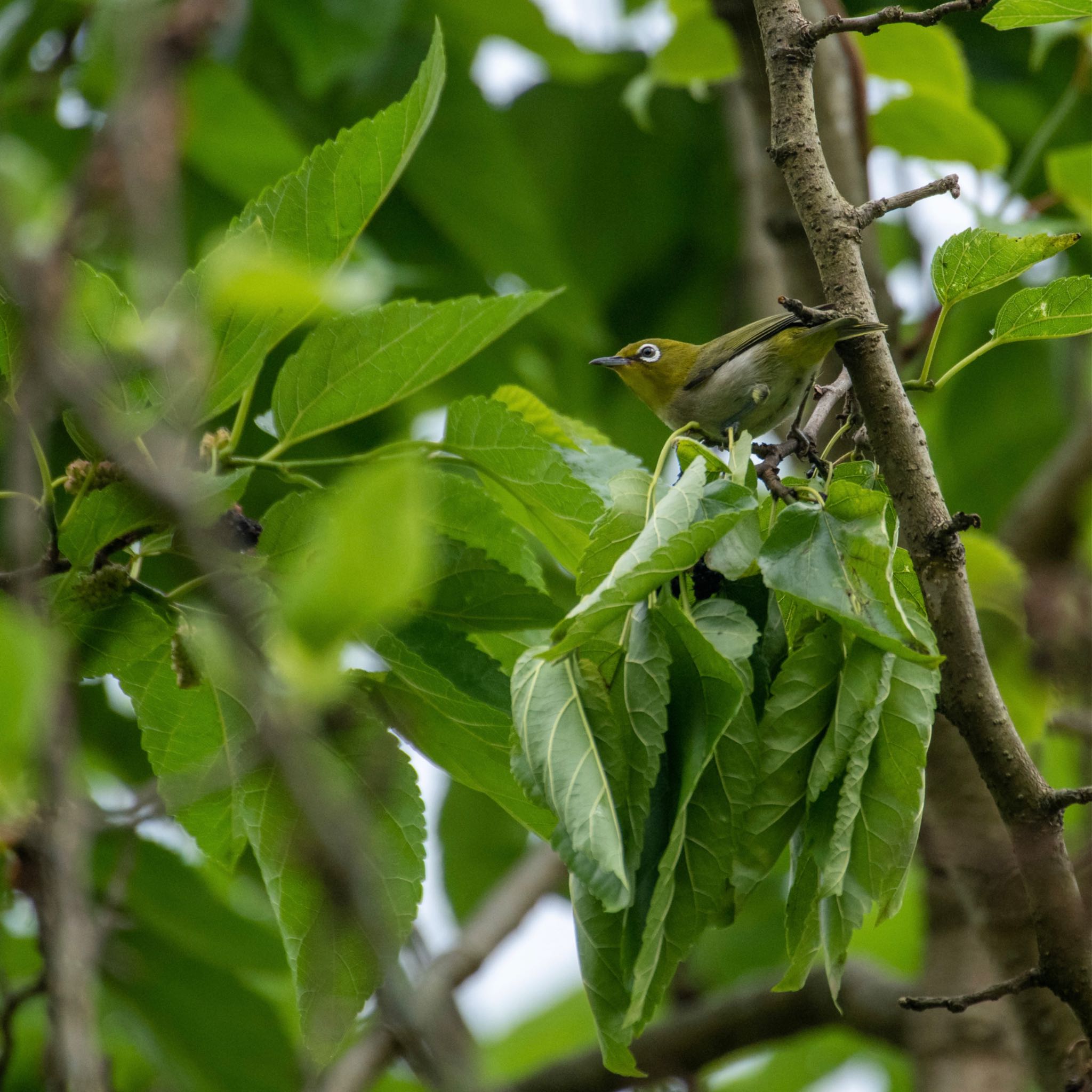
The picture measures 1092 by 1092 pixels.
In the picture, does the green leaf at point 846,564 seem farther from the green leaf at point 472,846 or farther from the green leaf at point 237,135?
the green leaf at point 472,846

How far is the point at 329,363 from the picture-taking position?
9.09 ft

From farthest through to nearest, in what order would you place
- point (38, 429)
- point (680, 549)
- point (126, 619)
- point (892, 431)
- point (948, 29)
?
point (948, 29) < point (126, 619) < point (892, 431) < point (680, 549) < point (38, 429)

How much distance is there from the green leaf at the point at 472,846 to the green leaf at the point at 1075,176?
3.76 meters

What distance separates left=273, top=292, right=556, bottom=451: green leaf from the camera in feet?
9.01

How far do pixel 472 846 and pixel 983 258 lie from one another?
4.85 meters

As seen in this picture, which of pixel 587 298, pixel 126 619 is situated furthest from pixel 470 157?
pixel 126 619

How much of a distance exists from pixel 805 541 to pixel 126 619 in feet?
4.40

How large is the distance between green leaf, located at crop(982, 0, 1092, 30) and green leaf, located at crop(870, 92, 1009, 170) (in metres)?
2.26

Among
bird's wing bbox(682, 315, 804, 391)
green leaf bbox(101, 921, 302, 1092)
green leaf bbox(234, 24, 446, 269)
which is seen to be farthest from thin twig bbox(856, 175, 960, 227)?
green leaf bbox(101, 921, 302, 1092)

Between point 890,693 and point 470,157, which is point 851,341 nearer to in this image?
point 890,693

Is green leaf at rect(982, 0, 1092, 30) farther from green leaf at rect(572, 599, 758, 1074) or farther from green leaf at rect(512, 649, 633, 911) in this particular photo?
green leaf at rect(512, 649, 633, 911)

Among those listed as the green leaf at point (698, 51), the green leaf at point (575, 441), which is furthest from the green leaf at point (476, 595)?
the green leaf at point (698, 51)

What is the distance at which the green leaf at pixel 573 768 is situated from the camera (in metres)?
1.90

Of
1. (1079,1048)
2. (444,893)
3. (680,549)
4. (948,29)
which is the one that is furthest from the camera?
(444,893)
